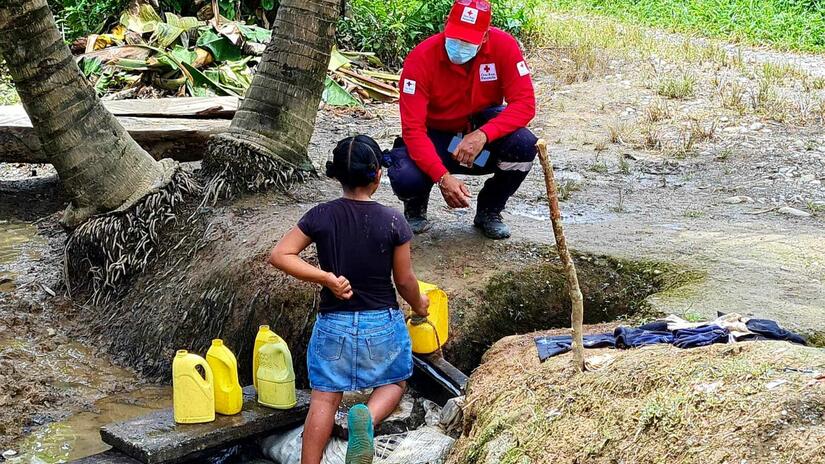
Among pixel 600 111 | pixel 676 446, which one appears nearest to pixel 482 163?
pixel 676 446

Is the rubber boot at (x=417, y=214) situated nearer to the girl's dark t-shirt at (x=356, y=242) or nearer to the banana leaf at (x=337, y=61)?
the girl's dark t-shirt at (x=356, y=242)

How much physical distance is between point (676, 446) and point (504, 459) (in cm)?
62

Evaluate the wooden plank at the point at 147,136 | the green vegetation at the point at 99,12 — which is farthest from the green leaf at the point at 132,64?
the wooden plank at the point at 147,136

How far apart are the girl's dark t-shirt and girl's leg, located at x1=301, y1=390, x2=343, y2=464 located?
1.17ft

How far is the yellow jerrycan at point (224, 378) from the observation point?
3869mm

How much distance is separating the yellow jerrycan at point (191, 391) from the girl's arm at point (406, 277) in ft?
2.86

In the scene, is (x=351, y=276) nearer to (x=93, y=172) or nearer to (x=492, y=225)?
(x=492, y=225)

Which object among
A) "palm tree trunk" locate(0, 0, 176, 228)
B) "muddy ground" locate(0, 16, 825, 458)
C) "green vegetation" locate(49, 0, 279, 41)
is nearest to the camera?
"muddy ground" locate(0, 16, 825, 458)

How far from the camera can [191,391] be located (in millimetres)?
3791

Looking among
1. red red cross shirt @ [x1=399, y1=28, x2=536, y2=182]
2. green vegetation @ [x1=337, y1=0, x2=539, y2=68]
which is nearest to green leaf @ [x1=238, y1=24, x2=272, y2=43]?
green vegetation @ [x1=337, y1=0, x2=539, y2=68]

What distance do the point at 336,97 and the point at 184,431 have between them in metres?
6.69

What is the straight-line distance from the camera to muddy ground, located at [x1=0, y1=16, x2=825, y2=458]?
4734 mm

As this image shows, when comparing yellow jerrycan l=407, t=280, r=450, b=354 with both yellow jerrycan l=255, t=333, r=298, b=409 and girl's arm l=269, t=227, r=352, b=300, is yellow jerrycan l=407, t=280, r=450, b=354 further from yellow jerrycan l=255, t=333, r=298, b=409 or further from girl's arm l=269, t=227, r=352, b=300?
girl's arm l=269, t=227, r=352, b=300

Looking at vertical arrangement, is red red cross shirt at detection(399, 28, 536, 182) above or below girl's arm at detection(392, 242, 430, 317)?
above
